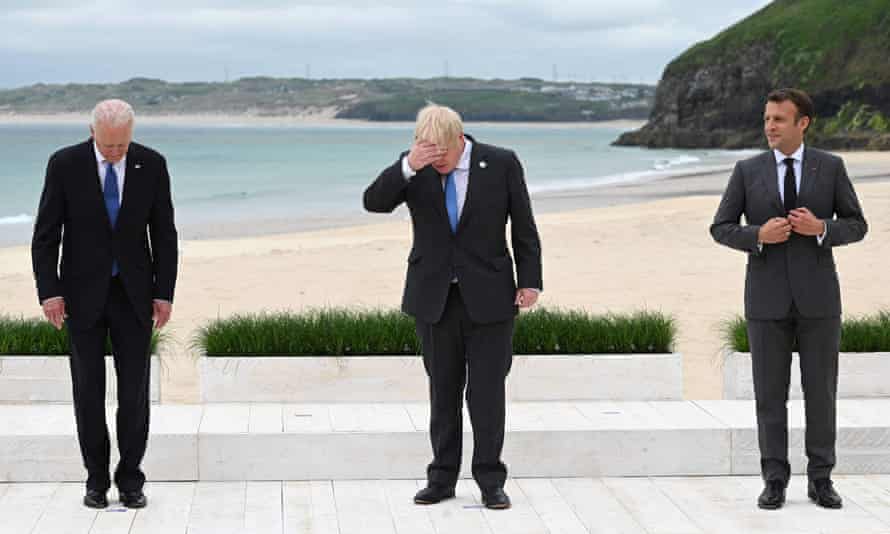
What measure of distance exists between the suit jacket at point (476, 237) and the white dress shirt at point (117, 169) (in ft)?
2.98

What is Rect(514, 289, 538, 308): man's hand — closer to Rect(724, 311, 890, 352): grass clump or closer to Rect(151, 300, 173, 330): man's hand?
Rect(151, 300, 173, 330): man's hand

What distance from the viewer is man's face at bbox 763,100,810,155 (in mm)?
5574

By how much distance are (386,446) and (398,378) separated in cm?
97

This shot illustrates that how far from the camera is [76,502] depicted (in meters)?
5.66

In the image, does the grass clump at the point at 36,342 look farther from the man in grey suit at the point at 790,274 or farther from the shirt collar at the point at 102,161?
the man in grey suit at the point at 790,274

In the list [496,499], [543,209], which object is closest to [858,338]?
[496,499]

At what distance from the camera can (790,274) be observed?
5.60m

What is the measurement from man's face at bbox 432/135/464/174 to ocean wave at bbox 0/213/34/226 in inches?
1070

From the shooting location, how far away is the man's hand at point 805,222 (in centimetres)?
545

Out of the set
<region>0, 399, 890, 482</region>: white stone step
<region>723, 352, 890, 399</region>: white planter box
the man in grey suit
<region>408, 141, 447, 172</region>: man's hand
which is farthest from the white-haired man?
<region>723, 352, 890, 399</region>: white planter box

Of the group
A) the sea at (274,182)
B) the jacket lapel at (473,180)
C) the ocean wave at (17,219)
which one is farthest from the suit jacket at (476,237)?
the ocean wave at (17,219)

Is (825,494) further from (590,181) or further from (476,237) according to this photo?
(590,181)

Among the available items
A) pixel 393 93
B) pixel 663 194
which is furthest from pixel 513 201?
pixel 393 93

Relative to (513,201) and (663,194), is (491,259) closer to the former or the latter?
(513,201)
